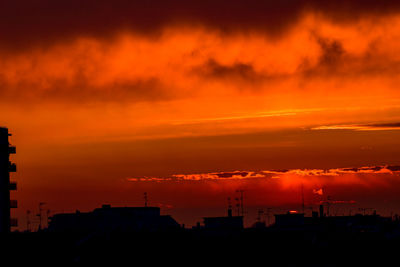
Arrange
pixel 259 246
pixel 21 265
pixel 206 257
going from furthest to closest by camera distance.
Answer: pixel 259 246 → pixel 206 257 → pixel 21 265

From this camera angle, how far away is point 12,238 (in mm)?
119438

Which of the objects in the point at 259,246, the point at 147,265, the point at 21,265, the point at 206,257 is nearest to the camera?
the point at 21,265

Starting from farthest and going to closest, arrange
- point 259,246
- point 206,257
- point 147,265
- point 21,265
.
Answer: point 259,246 < point 206,257 < point 147,265 < point 21,265

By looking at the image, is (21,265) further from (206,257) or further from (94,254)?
(206,257)

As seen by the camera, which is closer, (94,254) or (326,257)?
(94,254)

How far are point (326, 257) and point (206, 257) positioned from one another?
17090 millimetres

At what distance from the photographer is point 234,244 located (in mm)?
122688

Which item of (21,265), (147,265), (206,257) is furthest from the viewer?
(206,257)

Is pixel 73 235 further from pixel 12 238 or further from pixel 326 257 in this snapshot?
pixel 326 257

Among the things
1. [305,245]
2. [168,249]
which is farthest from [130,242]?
[305,245]

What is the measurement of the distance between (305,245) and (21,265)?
147 feet

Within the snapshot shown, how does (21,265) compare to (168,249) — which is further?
(168,249)

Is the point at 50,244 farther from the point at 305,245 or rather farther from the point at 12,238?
the point at 305,245

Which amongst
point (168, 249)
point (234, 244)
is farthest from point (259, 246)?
point (168, 249)
